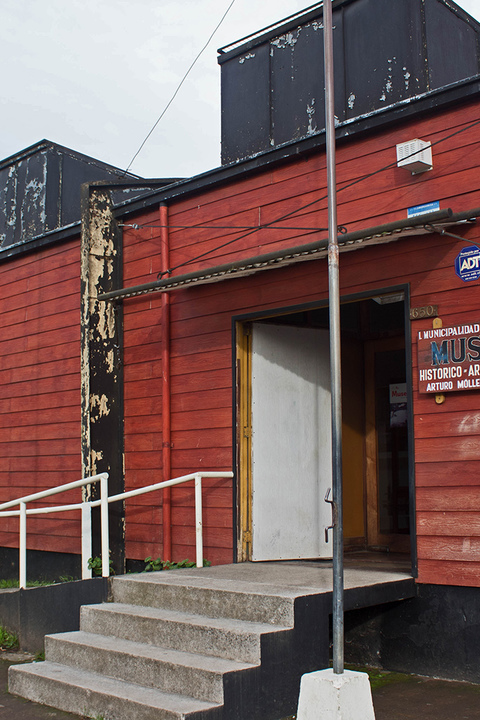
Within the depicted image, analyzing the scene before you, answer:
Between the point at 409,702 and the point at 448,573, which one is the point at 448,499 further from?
the point at 409,702

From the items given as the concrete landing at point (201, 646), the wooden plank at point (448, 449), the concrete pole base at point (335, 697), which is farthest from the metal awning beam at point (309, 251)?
the concrete pole base at point (335, 697)

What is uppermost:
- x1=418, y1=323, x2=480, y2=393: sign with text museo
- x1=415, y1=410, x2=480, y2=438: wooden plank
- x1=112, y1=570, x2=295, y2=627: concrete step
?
x1=418, y1=323, x2=480, y2=393: sign with text museo

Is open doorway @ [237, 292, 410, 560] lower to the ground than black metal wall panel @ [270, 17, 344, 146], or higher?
lower

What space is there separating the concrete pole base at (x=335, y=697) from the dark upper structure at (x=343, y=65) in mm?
4972

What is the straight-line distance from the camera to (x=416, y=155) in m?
5.56

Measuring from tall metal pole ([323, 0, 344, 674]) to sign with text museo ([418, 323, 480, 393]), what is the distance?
146 cm

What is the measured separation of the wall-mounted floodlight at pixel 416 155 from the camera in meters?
5.55

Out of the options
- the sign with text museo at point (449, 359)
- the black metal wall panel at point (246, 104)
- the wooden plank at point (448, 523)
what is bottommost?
the wooden plank at point (448, 523)

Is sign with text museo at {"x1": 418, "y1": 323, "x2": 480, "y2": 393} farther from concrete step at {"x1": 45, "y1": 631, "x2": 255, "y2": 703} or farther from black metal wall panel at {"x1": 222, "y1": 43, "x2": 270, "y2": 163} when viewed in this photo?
black metal wall panel at {"x1": 222, "y1": 43, "x2": 270, "y2": 163}

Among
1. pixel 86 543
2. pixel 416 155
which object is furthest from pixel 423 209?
pixel 86 543

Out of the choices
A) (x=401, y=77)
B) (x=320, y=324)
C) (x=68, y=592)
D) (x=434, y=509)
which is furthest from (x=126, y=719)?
(x=401, y=77)

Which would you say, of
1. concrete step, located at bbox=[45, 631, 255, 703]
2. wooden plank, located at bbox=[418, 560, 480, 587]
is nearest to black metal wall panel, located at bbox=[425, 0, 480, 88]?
wooden plank, located at bbox=[418, 560, 480, 587]

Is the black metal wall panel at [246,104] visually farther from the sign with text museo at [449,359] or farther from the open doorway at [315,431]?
the sign with text museo at [449,359]

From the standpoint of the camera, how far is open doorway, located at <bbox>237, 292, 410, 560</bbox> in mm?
6836
